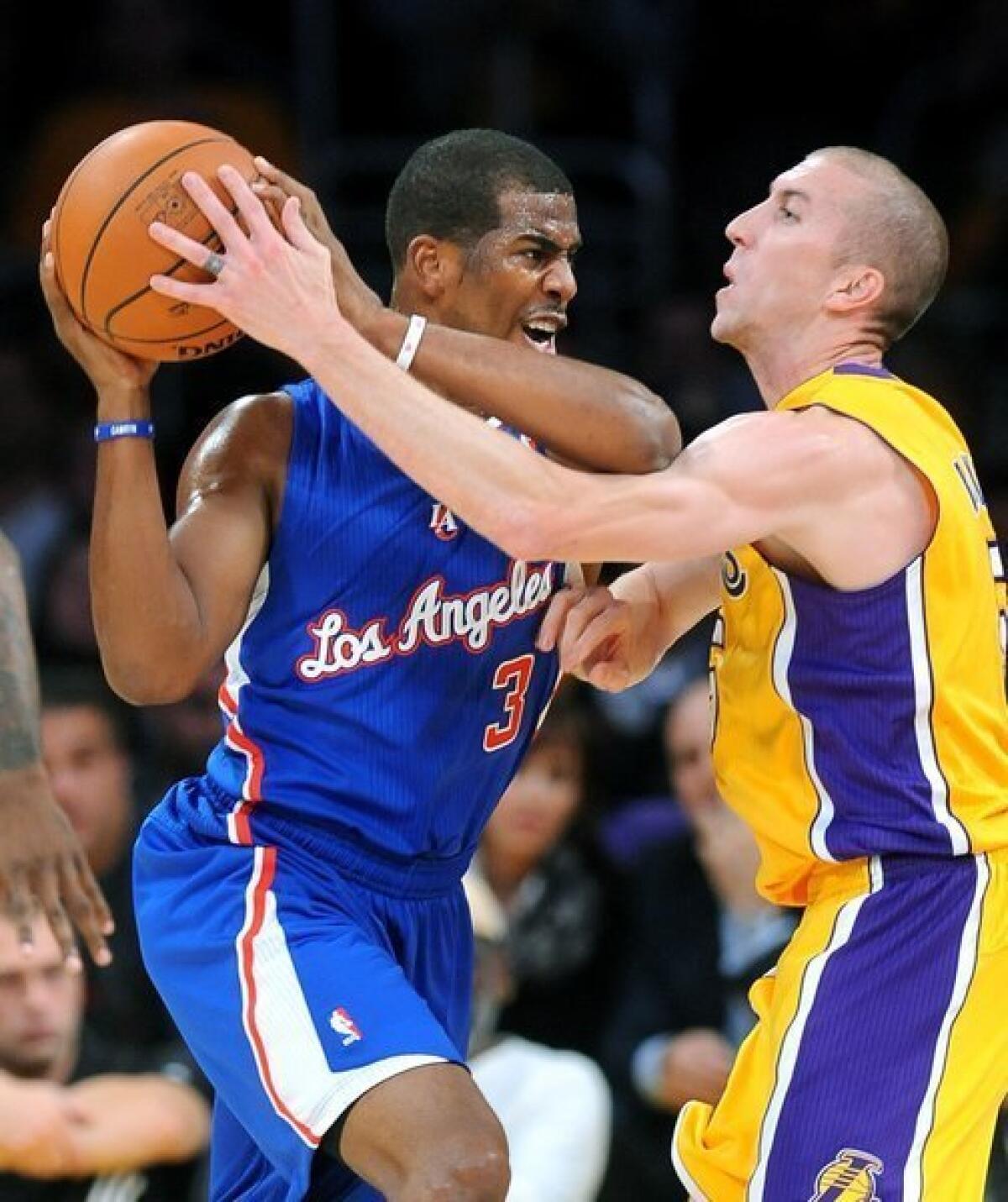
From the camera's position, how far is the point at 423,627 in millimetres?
4719

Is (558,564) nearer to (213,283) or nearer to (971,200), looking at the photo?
(213,283)

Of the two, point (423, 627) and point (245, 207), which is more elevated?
point (245, 207)

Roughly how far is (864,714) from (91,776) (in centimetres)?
331

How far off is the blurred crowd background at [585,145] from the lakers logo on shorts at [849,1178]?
3788 millimetres

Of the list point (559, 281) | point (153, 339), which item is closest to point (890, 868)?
point (559, 281)

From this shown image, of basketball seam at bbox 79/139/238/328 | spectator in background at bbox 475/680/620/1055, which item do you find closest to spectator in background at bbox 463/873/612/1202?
spectator in background at bbox 475/680/620/1055

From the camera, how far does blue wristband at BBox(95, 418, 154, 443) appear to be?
446 centimetres

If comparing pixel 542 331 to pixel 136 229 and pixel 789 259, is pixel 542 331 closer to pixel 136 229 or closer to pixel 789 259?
pixel 789 259

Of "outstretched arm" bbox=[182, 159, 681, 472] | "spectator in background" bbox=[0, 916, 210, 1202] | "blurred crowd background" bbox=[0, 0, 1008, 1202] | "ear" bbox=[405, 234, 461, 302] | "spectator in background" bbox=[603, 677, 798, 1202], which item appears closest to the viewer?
"outstretched arm" bbox=[182, 159, 681, 472]

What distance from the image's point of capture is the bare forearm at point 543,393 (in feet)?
14.6

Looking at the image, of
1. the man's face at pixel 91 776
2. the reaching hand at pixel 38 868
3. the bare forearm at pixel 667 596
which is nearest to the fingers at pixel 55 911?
the reaching hand at pixel 38 868

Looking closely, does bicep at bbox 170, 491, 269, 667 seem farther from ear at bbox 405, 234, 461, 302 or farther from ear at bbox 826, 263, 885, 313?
ear at bbox 826, 263, 885, 313

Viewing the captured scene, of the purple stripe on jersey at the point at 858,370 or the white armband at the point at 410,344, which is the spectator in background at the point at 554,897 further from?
the white armband at the point at 410,344

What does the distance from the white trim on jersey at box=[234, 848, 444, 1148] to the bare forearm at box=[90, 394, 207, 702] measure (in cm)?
49
